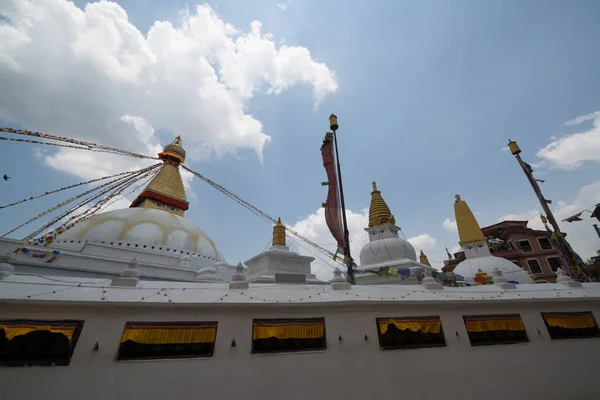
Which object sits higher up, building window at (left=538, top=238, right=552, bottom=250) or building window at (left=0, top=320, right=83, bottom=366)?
building window at (left=538, top=238, right=552, bottom=250)

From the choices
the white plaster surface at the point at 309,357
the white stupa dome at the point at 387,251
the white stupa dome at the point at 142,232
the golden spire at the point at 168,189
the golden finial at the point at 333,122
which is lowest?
the white plaster surface at the point at 309,357

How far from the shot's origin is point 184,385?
5062 mm

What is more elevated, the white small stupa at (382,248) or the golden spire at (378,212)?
the golden spire at (378,212)

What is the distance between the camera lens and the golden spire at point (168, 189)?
82.5 feet

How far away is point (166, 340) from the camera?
17.5 feet

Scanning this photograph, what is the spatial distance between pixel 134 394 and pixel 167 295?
1.88 m

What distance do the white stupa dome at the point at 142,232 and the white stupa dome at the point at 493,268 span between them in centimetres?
2010

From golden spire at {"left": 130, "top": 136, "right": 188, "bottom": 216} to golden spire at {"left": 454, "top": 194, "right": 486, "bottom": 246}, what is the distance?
2722cm

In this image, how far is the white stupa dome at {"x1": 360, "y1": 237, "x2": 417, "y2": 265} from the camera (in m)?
16.4

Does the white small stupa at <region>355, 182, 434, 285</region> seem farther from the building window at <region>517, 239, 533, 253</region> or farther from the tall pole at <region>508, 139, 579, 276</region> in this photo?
the building window at <region>517, 239, 533, 253</region>


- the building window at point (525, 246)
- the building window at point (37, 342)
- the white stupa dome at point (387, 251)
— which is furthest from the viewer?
the building window at point (525, 246)

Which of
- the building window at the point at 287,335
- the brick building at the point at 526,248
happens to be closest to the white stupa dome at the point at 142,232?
the building window at the point at 287,335

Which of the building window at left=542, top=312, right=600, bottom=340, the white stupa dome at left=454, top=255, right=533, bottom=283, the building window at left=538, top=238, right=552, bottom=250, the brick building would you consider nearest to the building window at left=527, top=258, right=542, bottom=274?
the brick building

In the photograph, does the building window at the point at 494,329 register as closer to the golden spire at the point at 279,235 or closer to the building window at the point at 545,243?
the golden spire at the point at 279,235
